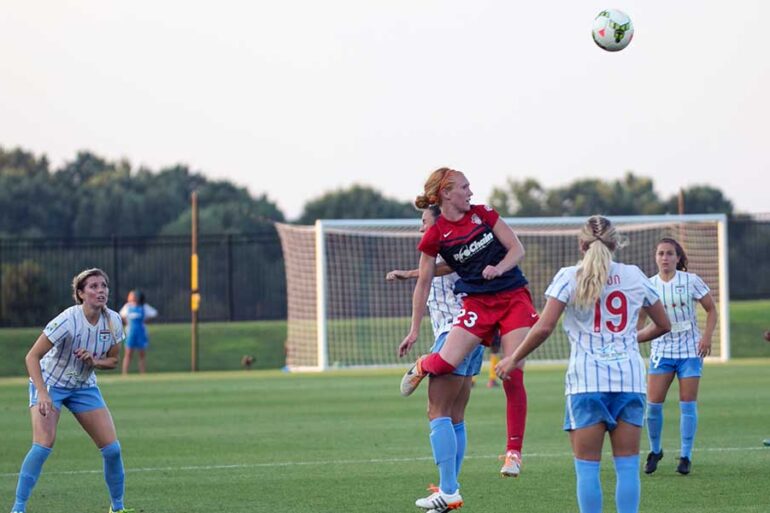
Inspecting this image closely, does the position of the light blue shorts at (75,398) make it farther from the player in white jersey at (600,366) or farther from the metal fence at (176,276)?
the metal fence at (176,276)

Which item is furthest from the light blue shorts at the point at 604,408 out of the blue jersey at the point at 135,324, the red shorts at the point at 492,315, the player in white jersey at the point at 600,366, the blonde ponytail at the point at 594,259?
the blue jersey at the point at 135,324

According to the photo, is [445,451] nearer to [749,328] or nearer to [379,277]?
[379,277]

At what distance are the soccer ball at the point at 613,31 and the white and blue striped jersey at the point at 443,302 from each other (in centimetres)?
340

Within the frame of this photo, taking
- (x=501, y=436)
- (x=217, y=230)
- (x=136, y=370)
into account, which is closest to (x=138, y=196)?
(x=217, y=230)

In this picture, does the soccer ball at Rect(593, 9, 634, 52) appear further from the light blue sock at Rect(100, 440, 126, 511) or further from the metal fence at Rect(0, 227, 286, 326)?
the metal fence at Rect(0, 227, 286, 326)

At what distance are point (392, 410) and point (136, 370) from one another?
16286 mm

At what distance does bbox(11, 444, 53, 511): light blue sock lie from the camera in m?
9.97

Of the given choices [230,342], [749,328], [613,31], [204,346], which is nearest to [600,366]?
[613,31]

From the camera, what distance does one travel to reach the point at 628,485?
7.62 m

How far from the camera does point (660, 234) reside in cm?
3744

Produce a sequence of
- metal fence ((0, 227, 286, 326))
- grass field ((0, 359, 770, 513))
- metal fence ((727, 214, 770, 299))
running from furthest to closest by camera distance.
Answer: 1. metal fence ((727, 214, 770, 299))
2. metal fence ((0, 227, 286, 326))
3. grass field ((0, 359, 770, 513))

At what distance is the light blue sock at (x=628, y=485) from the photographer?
7.62 metres

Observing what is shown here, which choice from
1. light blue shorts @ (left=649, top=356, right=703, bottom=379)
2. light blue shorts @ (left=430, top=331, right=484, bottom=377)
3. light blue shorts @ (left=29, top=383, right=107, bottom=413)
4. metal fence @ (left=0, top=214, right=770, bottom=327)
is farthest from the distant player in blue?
light blue shorts @ (left=430, top=331, right=484, bottom=377)

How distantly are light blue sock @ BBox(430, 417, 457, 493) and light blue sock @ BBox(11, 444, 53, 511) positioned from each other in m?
2.83
